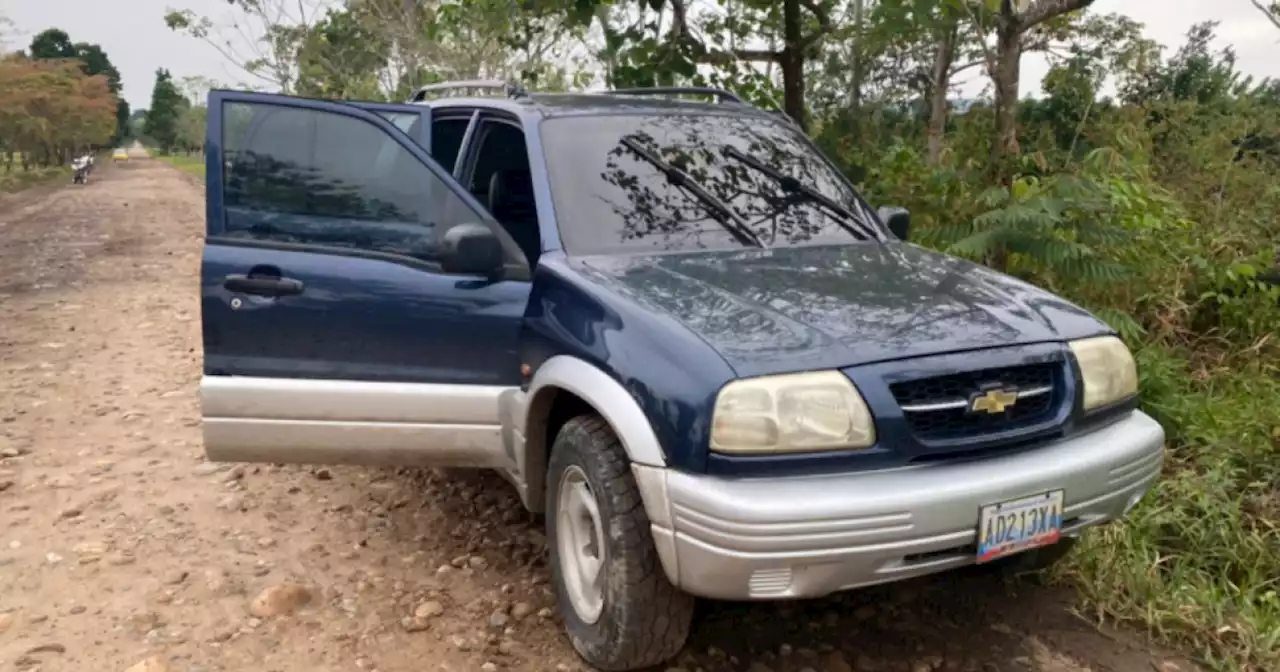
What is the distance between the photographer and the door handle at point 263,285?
11.1 feet

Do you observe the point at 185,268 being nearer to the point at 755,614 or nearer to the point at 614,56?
the point at 614,56

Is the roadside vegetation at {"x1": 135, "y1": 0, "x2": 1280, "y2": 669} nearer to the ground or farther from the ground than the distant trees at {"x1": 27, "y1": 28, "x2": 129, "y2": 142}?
nearer to the ground

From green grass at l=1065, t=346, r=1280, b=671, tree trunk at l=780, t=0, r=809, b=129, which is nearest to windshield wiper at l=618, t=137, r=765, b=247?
green grass at l=1065, t=346, r=1280, b=671

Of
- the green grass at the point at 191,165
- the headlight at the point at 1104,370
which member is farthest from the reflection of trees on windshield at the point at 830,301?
the green grass at the point at 191,165

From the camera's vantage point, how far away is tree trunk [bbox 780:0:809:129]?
707cm

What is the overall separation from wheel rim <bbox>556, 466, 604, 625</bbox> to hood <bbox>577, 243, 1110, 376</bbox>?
63 centimetres

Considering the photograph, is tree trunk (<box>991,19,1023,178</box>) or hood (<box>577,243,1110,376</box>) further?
tree trunk (<box>991,19,1023,178</box>)

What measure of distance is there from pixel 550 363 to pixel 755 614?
1.12 m

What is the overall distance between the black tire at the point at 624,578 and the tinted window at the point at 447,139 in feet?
6.32

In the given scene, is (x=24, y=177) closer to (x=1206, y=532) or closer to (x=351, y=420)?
(x=351, y=420)

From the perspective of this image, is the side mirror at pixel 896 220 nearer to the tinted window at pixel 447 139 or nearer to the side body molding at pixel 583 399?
the side body molding at pixel 583 399

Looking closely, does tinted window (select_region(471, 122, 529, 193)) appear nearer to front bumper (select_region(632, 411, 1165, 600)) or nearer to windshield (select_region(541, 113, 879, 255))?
windshield (select_region(541, 113, 879, 255))

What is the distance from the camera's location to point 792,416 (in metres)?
2.47

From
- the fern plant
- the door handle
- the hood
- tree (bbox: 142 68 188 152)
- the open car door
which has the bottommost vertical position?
the door handle
